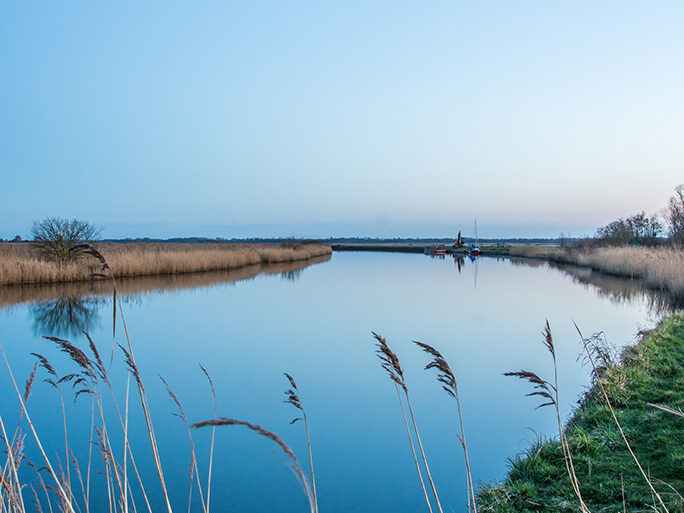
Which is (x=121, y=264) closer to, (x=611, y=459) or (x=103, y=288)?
(x=103, y=288)

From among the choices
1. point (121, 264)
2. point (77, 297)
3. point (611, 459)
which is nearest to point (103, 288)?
point (77, 297)

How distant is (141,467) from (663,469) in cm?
358

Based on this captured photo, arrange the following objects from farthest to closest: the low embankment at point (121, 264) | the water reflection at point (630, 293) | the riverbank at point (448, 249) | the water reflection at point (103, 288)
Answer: the riverbank at point (448, 249) → the low embankment at point (121, 264) → the water reflection at point (103, 288) → the water reflection at point (630, 293)

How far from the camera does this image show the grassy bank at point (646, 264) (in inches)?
514

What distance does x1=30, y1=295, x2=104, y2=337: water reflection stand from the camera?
880cm

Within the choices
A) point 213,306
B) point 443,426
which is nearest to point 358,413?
point 443,426

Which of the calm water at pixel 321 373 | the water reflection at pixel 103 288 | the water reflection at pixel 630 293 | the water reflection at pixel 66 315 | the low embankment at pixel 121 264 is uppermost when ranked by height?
the low embankment at pixel 121 264

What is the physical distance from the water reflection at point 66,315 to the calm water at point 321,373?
0.13 ft

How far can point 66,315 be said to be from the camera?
10180 millimetres

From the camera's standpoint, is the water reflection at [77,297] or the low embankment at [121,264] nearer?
the water reflection at [77,297]

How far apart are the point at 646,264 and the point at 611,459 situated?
1604 centimetres

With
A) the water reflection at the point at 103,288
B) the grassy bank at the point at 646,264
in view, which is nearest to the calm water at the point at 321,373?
the water reflection at the point at 103,288

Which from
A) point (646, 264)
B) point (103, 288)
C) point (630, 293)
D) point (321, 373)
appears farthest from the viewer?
point (646, 264)

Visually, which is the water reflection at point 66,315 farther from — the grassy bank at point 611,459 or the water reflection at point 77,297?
the grassy bank at point 611,459
